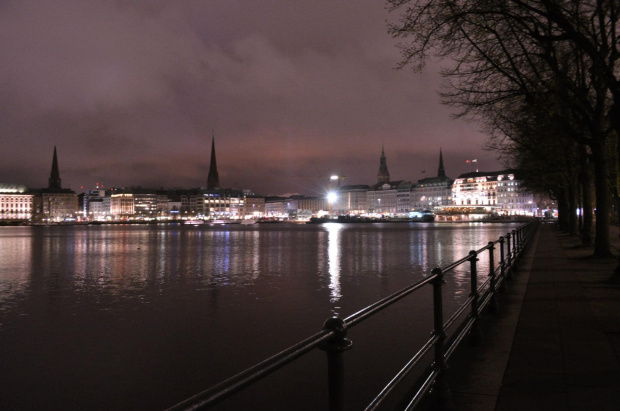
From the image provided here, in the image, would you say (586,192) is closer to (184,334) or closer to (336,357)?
(184,334)

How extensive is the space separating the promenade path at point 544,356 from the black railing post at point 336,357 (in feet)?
9.43

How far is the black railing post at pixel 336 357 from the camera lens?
2.90 m

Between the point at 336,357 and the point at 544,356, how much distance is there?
18.3 feet

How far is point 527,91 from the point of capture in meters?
16.7

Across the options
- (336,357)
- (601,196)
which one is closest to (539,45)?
(601,196)

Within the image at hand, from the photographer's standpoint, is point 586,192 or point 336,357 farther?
point 586,192

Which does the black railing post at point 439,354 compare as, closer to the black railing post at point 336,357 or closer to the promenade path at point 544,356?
the promenade path at point 544,356

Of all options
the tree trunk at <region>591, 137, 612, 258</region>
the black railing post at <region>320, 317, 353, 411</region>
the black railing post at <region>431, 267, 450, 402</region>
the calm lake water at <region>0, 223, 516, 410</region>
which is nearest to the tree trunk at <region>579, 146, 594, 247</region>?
the tree trunk at <region>591, 137, 612, 258</region>

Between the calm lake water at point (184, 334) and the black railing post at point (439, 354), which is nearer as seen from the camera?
the black railing post at point (439, 354)

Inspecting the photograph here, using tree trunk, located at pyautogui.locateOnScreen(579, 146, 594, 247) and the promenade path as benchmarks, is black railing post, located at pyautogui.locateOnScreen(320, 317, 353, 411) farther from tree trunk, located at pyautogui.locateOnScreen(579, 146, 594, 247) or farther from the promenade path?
tree trunk, located at pyautogui.locateOnScreen(579, 146, 594, 247)

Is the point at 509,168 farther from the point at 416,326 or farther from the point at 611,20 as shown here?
the point at 416,326

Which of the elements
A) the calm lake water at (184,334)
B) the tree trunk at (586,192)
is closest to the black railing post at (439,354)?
the calm lake water at (184,334)

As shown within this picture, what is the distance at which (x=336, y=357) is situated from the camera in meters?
2.92

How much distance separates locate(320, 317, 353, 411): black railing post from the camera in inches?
114
